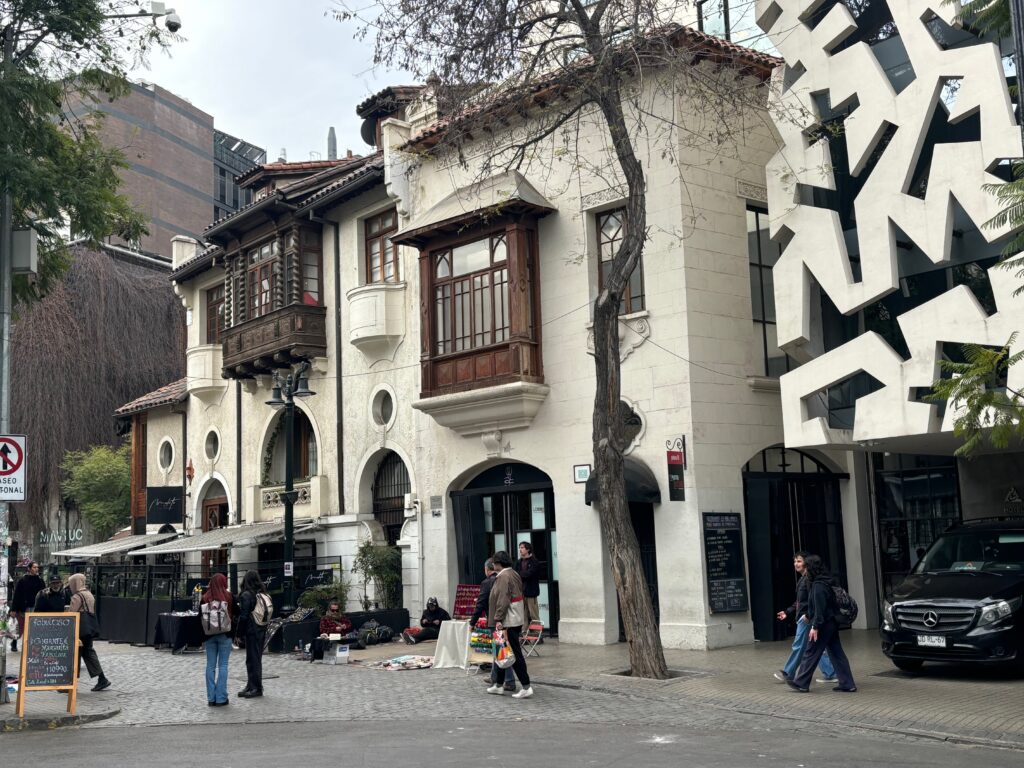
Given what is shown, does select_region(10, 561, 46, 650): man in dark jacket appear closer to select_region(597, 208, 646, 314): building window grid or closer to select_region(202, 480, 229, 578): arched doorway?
select_region(202, 480, 229, 578): arched doorway

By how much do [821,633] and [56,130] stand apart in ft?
38.9

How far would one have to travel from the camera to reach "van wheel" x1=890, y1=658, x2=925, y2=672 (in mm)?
14677

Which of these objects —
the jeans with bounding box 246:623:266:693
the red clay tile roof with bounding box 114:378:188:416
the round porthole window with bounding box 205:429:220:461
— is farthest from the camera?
the red clay tile roof with bounding box 114:378:188:416

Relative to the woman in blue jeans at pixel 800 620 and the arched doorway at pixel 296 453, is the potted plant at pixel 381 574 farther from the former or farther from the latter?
the woman in blue jeans at pixel 800 620

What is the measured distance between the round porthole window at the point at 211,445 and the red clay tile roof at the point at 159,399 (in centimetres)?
143

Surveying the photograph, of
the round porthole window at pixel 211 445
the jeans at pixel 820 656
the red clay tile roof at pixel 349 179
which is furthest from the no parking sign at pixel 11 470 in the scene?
the round porthole window at pixel 211 445

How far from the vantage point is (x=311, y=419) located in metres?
27.0

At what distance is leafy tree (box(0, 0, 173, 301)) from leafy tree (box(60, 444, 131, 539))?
67.0ft

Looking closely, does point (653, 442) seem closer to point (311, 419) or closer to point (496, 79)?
point (496, 79)

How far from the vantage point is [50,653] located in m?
13.1

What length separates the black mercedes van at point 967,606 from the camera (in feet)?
45.1

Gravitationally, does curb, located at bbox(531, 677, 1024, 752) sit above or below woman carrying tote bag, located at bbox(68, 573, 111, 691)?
below

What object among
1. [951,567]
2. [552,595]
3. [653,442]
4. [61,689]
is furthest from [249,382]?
[951,567]

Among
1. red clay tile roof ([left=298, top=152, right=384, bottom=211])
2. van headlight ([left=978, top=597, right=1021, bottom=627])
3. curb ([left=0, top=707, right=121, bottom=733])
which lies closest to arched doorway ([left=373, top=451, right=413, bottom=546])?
red clay tile roof ([left=298, top=152, right=384, bottom=211])
